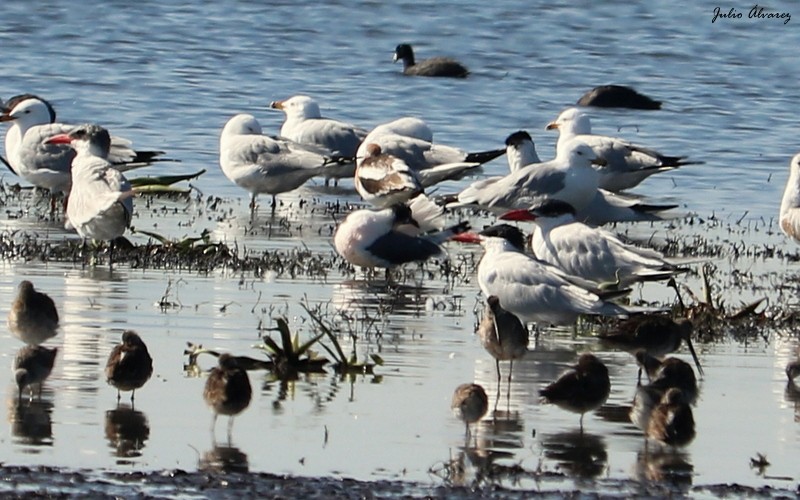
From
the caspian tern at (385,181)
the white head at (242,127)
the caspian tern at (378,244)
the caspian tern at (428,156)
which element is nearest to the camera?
the caspian tern at (378,244)

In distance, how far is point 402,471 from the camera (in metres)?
7.55

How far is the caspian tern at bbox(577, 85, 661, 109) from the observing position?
2702 centimetres

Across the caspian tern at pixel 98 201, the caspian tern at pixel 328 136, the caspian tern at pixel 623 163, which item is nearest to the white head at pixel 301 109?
the caspian tern at pixel 328 136

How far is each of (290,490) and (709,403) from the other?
9.98ft

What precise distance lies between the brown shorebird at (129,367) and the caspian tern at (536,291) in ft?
9.07

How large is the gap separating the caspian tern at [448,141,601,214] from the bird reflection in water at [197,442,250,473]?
327 inches

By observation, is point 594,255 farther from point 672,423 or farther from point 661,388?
point 672,423

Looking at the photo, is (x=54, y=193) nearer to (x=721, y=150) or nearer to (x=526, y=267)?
(x=526, y=267)

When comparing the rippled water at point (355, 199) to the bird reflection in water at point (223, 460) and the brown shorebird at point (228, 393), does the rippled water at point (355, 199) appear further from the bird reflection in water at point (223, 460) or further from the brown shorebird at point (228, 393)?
the brown shorebird at point (228, 393)

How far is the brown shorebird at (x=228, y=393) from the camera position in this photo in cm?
807

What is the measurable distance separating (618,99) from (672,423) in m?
19.5

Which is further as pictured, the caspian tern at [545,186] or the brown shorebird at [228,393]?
the caspian tern at [545,186]

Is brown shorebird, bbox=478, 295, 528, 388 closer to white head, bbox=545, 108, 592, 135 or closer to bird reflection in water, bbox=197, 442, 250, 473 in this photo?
bird reflection in water, bbox=197, 442, 250, 473

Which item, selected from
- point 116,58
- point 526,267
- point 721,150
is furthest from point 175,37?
point 526,267
